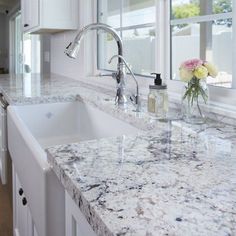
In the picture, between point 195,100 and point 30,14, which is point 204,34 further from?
point 30,14

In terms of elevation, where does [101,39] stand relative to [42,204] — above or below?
above

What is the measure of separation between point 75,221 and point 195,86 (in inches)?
28.7

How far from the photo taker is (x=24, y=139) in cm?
112

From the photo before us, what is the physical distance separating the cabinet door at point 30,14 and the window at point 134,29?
0.64 meters

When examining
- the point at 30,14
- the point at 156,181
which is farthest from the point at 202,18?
the point at 30,14

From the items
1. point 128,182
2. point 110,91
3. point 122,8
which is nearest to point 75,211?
point 128,182

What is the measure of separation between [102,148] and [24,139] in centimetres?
38

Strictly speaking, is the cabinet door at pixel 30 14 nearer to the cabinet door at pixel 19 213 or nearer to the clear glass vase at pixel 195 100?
the cabinet door at pixel 19 213

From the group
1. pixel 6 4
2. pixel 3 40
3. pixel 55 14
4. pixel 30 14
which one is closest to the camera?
pixel 55 14

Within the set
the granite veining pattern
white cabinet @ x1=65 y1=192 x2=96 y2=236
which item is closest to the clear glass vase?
the granite veining pattern

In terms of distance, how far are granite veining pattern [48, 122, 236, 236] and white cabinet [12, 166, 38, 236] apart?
52cm

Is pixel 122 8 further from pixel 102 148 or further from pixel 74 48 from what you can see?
pixel 102 148

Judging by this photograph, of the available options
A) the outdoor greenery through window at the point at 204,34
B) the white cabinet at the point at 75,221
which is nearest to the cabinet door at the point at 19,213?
the white cabinet at the point at 75,221

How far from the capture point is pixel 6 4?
22.6ft
